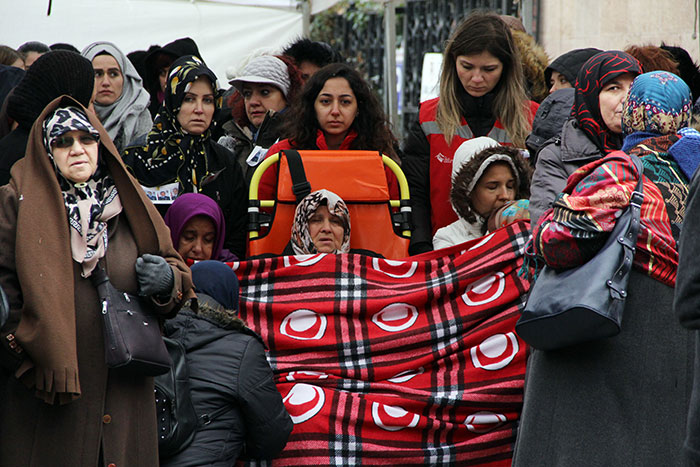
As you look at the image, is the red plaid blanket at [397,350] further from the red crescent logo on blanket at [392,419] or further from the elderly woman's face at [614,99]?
the elderly woman's face at [614,99]

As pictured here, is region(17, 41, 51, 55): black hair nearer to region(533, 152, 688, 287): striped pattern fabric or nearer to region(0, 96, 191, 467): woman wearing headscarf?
region(0, 96, 191, 467): woman wearing headscarf

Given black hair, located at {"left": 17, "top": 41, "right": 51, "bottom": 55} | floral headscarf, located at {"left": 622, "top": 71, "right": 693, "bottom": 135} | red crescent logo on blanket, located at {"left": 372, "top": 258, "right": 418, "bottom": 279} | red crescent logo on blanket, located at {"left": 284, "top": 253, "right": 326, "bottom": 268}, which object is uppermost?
floral headscarf, located at {"left": 622, "top": 71, "right": 693, "bottom": 135}

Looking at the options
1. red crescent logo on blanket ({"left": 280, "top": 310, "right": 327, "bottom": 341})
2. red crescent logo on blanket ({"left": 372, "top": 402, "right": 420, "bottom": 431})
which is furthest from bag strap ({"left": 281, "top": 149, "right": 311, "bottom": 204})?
red crescent logo on blanket ({"left": 372, "top": 402, "right": 420, "bottom": 431})

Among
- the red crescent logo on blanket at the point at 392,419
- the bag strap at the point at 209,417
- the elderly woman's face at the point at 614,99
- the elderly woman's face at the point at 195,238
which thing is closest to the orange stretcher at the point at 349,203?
the elderly woman's face at the point at 195,238

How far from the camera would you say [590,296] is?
3.43 m

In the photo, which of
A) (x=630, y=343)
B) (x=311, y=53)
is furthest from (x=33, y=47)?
(x=630, y=343)

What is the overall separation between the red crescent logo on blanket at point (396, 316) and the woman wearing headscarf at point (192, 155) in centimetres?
120

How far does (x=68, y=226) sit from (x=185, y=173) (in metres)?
2.01

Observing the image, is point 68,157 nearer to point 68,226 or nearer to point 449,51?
point 68,226

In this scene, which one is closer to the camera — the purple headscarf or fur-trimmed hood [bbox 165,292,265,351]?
fur-trimmed hood [bbox 165,292,265,351]

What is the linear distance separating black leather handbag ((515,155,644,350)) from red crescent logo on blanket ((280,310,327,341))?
1359 mm

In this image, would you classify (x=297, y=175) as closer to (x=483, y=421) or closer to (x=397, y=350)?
(x=397, y=350)

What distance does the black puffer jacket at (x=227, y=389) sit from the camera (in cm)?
401

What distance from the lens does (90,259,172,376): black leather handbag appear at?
11.8ft
